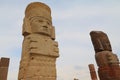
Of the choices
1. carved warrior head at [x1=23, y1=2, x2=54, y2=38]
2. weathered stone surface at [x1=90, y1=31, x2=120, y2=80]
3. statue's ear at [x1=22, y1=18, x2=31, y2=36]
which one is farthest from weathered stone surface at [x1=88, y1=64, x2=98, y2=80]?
statue's ear at [x1=22, y1=18, x2=31, y2=36]

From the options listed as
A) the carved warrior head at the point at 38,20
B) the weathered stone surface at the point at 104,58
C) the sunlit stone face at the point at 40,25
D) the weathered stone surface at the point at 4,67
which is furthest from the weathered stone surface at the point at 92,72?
the sunlit stone face at the point at 40,25

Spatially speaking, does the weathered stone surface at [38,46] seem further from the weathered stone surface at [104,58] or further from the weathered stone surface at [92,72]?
the weathered stone surface at [92,72]

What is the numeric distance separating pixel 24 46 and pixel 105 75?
17.1 ft

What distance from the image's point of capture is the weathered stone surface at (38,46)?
5.91 m

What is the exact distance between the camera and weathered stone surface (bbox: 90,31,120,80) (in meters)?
9.39

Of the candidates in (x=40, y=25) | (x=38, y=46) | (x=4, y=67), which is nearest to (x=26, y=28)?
(x=40, y=25)

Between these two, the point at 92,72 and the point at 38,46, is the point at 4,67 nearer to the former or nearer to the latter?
the point at 38,46

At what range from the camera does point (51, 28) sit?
7.09 meters

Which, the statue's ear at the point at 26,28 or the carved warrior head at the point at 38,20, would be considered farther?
the carved warrior head at the point at 38,20

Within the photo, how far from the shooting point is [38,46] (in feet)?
20.4

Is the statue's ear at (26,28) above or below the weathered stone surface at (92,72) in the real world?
above

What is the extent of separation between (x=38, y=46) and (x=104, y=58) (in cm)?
503

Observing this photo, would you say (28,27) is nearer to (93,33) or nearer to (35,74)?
(35,74)

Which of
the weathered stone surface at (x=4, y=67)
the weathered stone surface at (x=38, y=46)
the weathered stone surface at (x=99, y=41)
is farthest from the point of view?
the weathered stone surface at (x=99, y=41)
